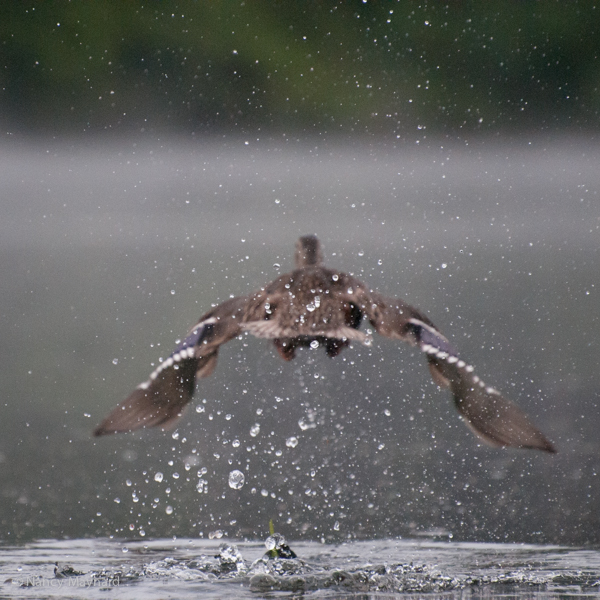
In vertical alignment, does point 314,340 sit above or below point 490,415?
above

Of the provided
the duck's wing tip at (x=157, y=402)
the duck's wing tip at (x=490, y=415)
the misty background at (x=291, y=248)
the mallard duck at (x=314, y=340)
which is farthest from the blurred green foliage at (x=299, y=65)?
the duck's wing tip at (x=490, y=415)

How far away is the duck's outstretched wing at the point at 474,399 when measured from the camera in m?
4.16

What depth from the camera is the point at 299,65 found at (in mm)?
16391

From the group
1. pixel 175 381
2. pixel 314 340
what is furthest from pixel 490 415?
pixel 175 381

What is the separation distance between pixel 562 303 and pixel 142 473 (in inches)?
247

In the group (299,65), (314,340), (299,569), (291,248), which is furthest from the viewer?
(299,65)

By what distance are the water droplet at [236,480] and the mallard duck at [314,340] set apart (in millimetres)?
788

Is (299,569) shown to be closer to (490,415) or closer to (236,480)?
(490,415)

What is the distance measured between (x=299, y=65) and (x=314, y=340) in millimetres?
12238

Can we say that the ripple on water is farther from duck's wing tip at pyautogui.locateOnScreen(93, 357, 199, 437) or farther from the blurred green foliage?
the blurred green foliage

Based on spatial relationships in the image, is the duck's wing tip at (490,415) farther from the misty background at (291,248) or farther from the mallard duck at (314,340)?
the misty background at (291,248)

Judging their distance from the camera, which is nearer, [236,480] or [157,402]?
[157,402]

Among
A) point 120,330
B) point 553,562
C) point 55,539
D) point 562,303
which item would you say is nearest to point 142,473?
point 55,539

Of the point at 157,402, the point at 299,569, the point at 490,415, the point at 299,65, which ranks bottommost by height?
the point at 299,569
